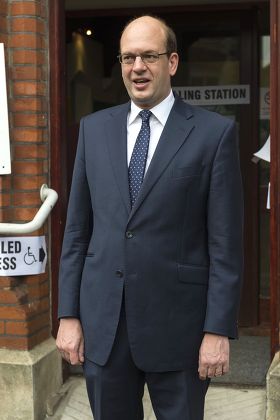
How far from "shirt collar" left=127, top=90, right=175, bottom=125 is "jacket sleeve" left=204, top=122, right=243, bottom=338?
0.84 ft

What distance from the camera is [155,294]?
8.98 feet

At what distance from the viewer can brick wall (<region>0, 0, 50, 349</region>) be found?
4.25 metres

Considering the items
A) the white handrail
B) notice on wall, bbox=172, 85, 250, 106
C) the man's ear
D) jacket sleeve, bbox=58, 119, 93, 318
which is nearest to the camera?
the man's ear

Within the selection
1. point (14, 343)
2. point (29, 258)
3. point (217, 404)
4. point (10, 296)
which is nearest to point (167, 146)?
point (29, 258)

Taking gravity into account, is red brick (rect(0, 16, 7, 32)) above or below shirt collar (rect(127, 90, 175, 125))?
above

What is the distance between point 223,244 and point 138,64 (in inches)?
29.6

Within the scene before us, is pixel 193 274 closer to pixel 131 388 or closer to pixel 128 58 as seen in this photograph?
pixel 131 388

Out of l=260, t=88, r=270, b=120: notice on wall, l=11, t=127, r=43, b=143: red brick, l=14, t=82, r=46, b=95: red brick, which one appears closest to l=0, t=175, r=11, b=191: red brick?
l=11, t=127, r=43, b=143: red brick

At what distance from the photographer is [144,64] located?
270 centimetres

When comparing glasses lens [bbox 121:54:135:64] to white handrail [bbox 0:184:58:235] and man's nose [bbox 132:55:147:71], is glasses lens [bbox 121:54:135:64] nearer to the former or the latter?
man's nose [bbox 132:55:147:71]

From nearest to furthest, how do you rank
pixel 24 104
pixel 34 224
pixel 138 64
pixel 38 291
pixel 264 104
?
pixel 138 64 → pixel 34 224 → pixel 24 104 → pixel 38 291 → pixel 264 104

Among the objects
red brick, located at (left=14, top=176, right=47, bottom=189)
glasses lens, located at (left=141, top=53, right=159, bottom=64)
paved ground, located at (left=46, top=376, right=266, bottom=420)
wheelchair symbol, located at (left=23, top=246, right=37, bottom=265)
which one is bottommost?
paved ground, located at (left=46, top=376, right=266, bottom=420)

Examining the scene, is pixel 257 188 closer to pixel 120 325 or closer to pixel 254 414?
pixel 254 414

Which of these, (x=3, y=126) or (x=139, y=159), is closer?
(x=139, y=159)
